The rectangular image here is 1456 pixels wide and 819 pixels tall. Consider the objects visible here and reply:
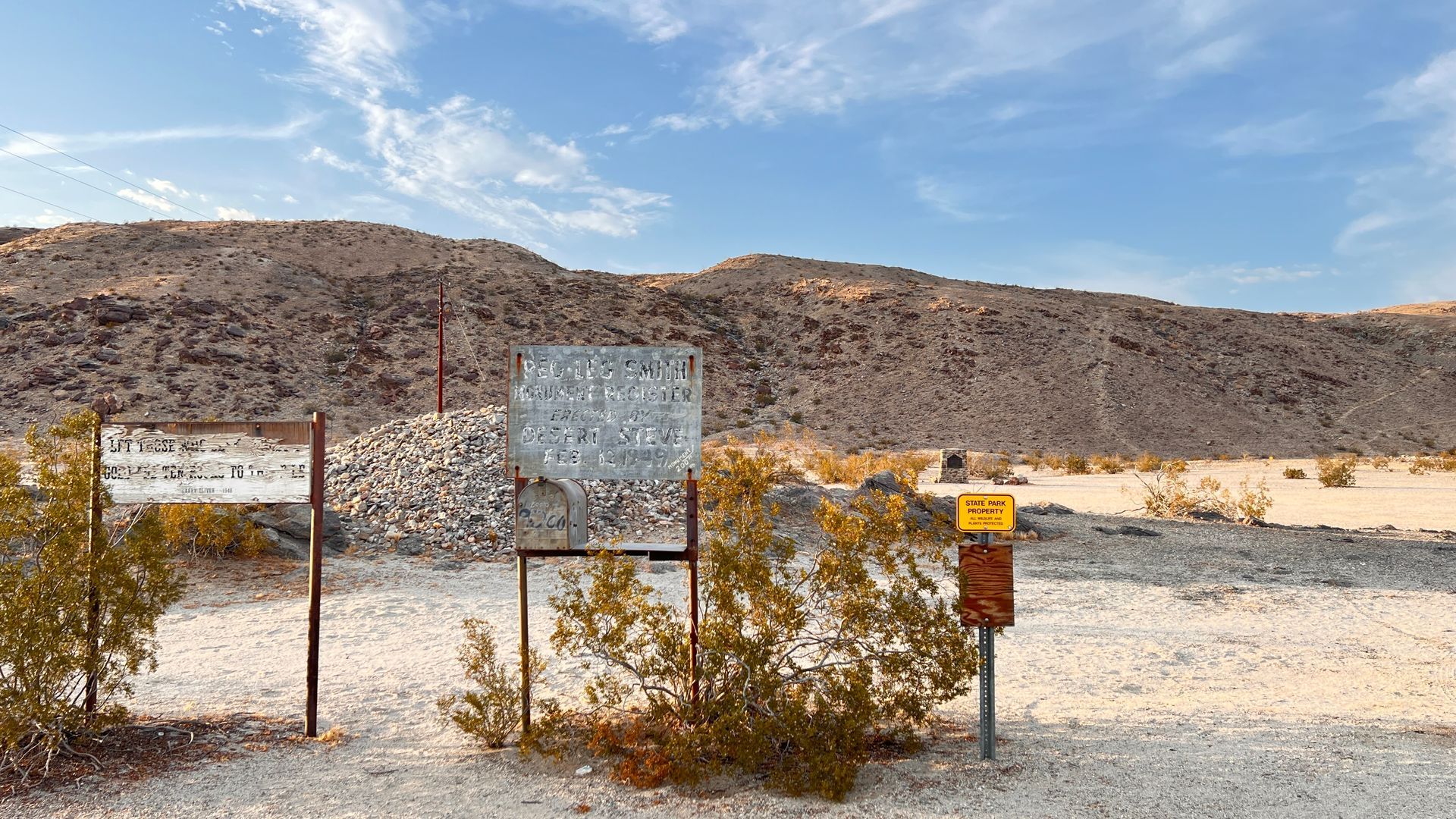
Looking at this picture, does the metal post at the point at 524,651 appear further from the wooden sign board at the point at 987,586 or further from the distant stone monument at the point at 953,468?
the distant stone monument at the point at 953,468

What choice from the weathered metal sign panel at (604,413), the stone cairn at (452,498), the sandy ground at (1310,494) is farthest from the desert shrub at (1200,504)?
the weathered metal sign panel at (604,413)

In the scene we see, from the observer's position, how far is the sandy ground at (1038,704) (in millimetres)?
4625

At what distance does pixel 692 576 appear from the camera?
17.5 feet

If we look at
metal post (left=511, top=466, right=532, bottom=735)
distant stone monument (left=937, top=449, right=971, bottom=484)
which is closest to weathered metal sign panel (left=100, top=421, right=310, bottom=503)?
metal post (left=511, top=466, right=532, bottom=735)

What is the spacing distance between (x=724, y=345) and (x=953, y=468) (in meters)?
26.6

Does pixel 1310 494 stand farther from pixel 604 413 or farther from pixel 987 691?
pixel 604 413

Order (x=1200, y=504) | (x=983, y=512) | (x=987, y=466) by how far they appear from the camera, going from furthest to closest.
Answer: (x=987, y=466), (x=1200, y=504), (x=983, y=512)

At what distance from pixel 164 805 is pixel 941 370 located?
149ft

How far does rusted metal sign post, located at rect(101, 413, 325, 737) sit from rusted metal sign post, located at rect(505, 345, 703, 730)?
4.80ft

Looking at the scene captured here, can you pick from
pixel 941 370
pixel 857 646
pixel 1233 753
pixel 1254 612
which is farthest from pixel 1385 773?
pixel 941 370

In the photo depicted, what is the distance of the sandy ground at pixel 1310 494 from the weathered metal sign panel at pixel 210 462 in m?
14.4

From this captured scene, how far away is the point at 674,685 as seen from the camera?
5.29 meters

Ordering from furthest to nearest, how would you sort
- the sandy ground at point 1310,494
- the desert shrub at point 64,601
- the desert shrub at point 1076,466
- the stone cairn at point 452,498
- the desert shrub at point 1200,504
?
1. the desert shrub at point 1076,466
2. the sandy ground at point 1310,494
3. the desert shrub at point 1200,504
4. the stone cairn at point 452,498
5. the desert shrub at point 64,601

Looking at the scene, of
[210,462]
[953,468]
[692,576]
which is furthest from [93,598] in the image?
[953,468]
